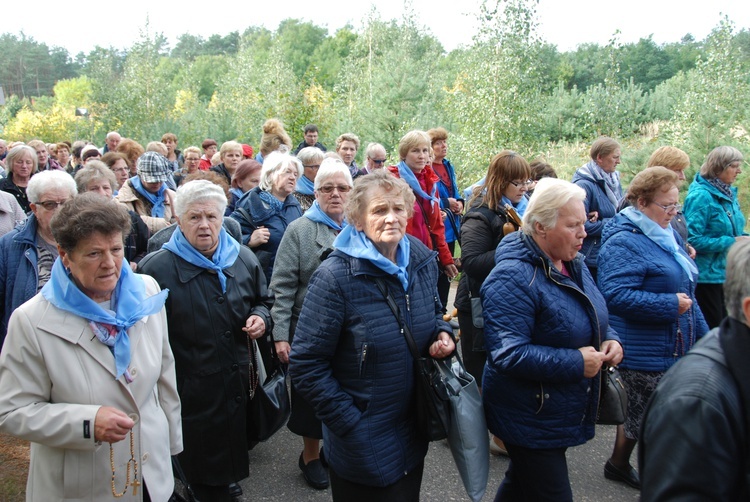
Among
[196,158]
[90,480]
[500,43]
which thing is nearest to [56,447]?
[90,480]

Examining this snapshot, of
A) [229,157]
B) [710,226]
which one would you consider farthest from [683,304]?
[229,157]

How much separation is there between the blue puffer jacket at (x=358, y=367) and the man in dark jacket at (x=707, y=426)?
121 cm

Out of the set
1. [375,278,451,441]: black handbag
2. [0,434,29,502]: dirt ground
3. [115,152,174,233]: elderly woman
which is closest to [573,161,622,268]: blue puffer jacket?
[375,278,451,441]: black handbag

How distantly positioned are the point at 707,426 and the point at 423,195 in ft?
13.5

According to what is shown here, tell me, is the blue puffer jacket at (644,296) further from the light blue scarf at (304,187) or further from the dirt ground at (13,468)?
the dirt ground at (13,468)

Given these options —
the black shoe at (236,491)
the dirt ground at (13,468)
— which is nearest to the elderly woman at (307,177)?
the black shoe at (236,491)

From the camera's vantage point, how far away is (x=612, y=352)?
276 cm

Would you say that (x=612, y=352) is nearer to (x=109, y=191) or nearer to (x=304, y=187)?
(x=304, y=187)

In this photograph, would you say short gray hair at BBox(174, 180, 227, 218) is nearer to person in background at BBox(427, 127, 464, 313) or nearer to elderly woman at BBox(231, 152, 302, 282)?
elderly woman at BBox(231, 152, 302, 282)

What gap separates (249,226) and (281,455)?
180 centimetres

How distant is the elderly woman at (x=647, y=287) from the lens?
3.63 meters

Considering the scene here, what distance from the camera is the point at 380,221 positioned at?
2.70 metres

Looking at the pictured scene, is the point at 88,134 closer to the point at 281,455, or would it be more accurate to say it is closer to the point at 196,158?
the point at 196,158

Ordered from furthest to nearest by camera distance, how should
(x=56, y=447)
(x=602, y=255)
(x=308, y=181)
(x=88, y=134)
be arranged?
(x=88, y=134) → (x=308, y=181) → (x=602, y=255) → (x=56, y=447)
